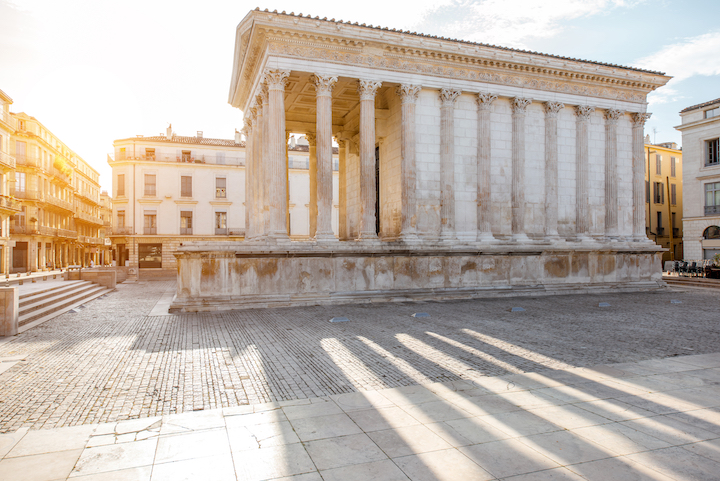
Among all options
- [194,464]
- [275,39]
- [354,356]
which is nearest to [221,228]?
[275,39]

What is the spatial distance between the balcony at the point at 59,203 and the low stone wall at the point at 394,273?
134 ft

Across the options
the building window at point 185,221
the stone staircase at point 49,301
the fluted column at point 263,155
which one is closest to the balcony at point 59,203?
the building window at point 185,221

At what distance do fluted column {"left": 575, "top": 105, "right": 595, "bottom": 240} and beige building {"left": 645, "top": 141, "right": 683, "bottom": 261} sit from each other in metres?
26.7

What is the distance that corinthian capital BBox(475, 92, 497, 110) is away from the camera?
64.7 ft

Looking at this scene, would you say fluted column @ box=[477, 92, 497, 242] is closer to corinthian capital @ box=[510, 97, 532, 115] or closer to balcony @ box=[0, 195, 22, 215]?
corinthian capital @ box=[510, 97, 532, 115]

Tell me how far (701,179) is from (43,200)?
5921cm

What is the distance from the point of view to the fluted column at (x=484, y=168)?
63.9 ft

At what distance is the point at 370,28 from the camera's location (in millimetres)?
17469

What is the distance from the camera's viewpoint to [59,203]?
48781mm

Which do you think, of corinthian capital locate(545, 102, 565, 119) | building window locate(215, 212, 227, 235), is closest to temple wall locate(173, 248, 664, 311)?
corinthian capital locate(545, 102, 565, 119)

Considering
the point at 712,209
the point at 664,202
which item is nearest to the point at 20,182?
the point at 712,209

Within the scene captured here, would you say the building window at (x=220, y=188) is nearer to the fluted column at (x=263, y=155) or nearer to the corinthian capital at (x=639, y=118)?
the fluted column at (x=263, y=155)

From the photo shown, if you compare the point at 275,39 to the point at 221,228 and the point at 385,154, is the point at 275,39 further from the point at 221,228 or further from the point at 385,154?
the point at 221,228

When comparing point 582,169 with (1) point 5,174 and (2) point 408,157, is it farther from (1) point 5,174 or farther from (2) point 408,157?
(1) point 5,174
